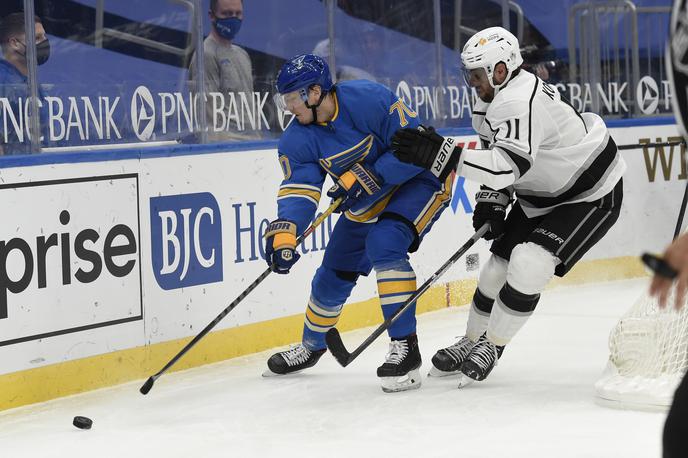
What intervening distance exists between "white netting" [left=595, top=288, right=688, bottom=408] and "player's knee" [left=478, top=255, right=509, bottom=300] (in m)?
0.46

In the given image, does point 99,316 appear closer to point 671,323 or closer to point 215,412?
point 215,412

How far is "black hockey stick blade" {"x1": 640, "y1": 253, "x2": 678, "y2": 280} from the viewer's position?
147 centimetres

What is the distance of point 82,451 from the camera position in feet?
11.0

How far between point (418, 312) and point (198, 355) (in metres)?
1.37

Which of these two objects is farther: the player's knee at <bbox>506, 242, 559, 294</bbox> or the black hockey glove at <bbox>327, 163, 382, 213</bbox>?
the black hockey glove at <bbox>327, 163, 382, 213</bbox>

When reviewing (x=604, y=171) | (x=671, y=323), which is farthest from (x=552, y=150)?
(x=671, y=323)

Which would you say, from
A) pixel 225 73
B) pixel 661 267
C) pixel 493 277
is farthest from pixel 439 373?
pixel 661 267

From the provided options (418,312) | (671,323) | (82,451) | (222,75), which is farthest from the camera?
(418,312)

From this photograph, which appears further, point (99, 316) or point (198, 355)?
point (198, 355)

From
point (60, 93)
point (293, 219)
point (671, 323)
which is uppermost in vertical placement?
point (60, 93)

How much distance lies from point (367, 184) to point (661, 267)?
98.8 inches

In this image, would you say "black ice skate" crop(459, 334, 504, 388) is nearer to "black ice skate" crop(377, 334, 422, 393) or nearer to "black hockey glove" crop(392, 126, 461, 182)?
"black ice skate" crop(377, 334, 422, 393)

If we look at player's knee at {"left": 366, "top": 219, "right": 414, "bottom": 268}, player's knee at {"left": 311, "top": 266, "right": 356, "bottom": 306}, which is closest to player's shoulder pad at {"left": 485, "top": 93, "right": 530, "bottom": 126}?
player's knee at {"left": 366, "top": 219, "right": 414, "bottom": 268}

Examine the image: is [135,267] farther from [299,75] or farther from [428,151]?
[428,151]
